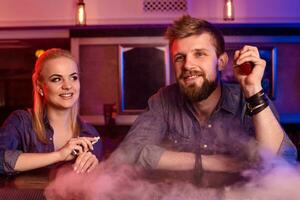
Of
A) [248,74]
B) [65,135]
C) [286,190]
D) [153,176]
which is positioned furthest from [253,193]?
[65,135]

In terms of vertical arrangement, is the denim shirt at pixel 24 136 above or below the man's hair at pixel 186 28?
below

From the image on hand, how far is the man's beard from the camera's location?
4.62 feet

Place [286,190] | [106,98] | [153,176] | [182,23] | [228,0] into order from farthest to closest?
[106,98] < [228,0] < [182,23] < [153,176] < [286,190]

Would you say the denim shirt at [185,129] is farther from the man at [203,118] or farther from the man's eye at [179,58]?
the man's eye at [179,58]

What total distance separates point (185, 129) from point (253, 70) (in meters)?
0.36

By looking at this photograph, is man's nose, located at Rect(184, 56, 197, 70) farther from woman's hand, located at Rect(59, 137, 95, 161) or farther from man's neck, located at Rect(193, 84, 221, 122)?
woman's hand, located at Rect(59, 137, 95, 161)

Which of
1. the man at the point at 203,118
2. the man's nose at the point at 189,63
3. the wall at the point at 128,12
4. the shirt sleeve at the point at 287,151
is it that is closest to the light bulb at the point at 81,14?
the wall at the point at 128,12

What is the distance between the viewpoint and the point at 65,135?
1.82 meters

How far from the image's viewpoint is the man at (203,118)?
1.28 metres

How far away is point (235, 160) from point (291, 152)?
0.55 ft

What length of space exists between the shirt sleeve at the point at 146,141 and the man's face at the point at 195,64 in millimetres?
173

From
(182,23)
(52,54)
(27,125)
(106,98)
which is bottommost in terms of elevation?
(106,98)

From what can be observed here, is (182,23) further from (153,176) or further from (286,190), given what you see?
(286,190)

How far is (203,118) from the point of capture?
5.12ft
